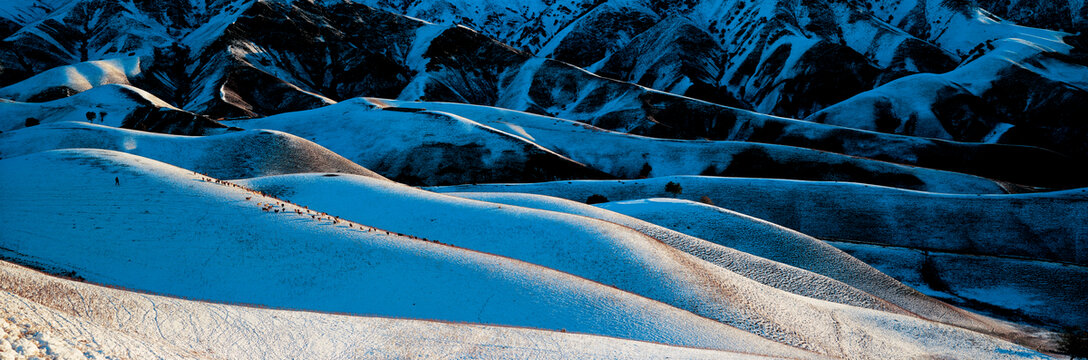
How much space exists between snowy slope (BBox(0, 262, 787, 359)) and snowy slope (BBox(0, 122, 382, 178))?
2164 inches

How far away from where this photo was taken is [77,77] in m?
140

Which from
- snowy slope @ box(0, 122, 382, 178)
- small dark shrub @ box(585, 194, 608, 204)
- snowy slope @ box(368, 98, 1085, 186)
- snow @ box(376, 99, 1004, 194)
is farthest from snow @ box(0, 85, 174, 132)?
small dark shrub @ box(585, 194, 608, 204)

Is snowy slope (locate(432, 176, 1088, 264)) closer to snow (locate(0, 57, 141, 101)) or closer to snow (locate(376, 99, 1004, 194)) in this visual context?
snow (locate(376, 99, 1004, 194))

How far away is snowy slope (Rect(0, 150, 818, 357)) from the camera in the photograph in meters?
20.4

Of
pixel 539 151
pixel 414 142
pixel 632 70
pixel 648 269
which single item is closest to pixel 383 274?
pixel 648 269

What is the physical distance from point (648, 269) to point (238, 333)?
1806 cm

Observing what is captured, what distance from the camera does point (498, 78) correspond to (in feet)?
598

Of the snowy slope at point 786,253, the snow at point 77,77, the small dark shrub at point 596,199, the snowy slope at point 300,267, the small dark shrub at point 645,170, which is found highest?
the snowy slope at point 300,267

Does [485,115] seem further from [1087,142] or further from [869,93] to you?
[1087,142]

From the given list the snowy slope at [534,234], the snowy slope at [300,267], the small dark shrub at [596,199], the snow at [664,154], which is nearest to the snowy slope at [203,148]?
the snow at [664,154]

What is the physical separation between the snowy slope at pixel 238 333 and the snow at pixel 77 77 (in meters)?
151

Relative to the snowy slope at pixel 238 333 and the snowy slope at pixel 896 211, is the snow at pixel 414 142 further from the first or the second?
the snowy slope at pixel 238 333

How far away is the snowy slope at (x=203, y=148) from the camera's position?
6706cm

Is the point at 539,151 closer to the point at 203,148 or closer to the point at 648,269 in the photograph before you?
the point at 203,148
